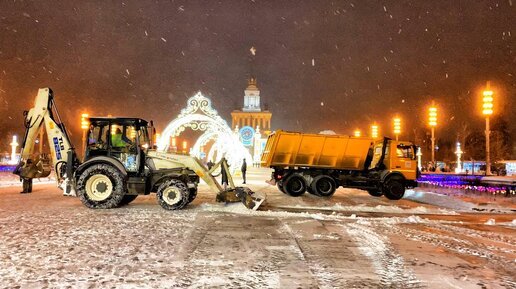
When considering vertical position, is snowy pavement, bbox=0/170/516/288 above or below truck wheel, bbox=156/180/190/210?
below

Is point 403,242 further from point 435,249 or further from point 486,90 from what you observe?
point 486,90

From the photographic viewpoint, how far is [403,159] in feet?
59.6

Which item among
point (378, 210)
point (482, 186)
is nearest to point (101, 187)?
point (378, 210)

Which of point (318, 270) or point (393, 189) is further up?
point (393, 189)

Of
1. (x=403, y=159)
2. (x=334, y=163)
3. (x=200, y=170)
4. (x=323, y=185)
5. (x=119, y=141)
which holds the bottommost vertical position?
(x=323, y=185)

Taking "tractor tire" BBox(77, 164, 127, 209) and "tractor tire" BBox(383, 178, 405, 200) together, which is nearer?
"tractor tire" BBox(77, 164, 127, 209)

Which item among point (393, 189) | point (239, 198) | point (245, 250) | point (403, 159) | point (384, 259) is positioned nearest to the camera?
point (384, 259)

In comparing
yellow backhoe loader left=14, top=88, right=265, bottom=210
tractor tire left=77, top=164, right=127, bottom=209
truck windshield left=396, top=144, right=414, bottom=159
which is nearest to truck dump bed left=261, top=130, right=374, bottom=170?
truck windshield left=396, top=144, right=414, bottom=159

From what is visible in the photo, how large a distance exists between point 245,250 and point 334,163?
12464 millimetres

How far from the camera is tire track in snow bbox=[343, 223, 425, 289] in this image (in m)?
5.14

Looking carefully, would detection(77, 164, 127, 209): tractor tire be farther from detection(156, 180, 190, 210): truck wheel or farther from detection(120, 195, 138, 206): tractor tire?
detection(156, 180, 190, 210): truck wheel

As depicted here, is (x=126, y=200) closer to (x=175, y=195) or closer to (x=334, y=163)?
(x=175, y=195)

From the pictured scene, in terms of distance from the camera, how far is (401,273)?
5.54 m

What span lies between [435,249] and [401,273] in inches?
78.9
